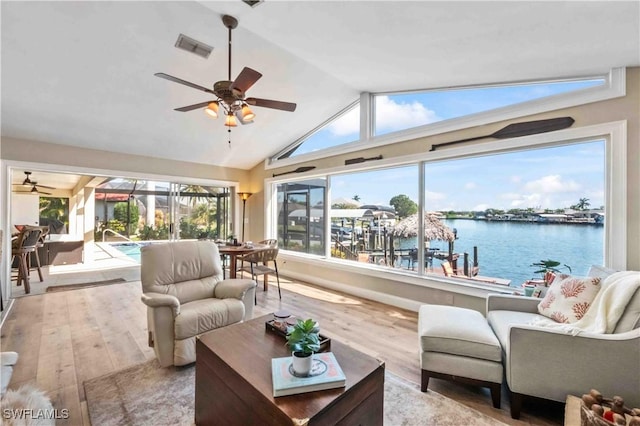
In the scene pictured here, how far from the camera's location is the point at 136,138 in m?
4.59

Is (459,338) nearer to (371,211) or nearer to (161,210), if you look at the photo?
(371,211)

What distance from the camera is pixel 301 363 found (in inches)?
51.1

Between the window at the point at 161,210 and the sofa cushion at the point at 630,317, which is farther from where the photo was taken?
the window at the point at 161,210

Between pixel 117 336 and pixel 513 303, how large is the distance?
3.87 meters

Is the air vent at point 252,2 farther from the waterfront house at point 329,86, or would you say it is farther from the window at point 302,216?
the window at point 302,216

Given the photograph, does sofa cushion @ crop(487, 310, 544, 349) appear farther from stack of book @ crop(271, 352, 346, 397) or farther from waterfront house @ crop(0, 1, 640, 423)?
stack of book @ crop(271, 352, 346, 397)

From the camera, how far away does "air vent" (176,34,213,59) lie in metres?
2.81

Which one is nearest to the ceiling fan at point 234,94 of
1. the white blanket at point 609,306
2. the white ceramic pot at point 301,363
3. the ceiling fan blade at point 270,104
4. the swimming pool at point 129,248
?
the ceiling fan blade at point 270,104

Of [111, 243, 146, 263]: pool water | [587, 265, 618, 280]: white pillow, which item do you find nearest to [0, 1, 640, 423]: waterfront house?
[587, 265, 618, 280]: white pillow

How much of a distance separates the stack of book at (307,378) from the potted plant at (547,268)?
244 cm

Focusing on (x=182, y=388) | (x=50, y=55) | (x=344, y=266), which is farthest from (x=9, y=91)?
(x=344, y=266)

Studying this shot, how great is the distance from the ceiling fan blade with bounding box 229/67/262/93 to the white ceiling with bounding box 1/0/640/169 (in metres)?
0.60

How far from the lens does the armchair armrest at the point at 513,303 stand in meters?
2.35

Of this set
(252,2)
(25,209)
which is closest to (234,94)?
(252,2)
